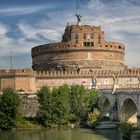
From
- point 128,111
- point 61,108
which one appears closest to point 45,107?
point 61,108

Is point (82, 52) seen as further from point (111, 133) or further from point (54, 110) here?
point (111, 133)

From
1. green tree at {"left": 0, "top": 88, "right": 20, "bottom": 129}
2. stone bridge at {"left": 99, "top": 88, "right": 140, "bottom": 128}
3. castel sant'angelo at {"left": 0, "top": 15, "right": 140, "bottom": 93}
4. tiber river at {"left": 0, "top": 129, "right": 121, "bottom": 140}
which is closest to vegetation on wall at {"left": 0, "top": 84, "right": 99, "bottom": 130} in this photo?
green tree at {"left": 0, "top": 88, "right": 20, "bottom": 129}

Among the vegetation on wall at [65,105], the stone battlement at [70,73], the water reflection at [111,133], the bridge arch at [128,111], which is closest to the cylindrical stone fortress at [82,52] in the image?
the stone battlement at [70,73]

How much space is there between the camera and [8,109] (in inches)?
1620

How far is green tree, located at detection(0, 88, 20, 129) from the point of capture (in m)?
40.6

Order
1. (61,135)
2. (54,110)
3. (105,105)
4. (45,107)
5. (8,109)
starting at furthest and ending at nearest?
(105,105) → (45,107) → (54,110) → (8,109) → (61,135)

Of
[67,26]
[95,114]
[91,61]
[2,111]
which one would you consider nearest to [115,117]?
[95,114]

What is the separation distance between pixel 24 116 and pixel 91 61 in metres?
12.7

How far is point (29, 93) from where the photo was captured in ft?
159

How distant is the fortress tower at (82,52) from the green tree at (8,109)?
1381 cm

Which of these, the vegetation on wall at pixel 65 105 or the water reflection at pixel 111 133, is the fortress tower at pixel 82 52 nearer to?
the vegetation on wall at pixel 65 105

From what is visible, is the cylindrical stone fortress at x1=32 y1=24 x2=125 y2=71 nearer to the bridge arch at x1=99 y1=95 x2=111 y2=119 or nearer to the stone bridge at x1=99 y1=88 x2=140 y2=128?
the bridge arch at x1=99 y1=95 x2=111 y2=119

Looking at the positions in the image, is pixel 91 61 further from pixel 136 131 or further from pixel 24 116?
pixel 136 131

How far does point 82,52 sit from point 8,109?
16.2 meters
